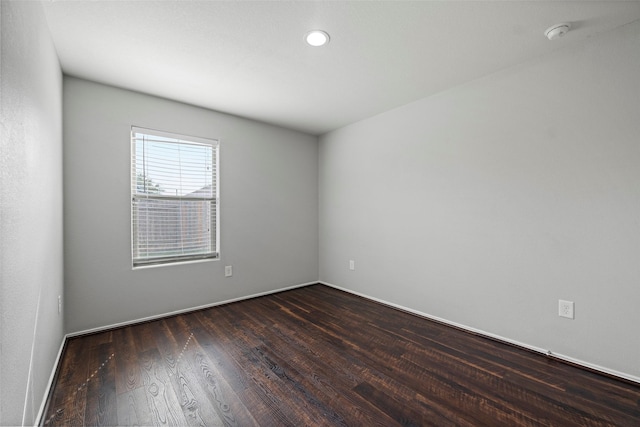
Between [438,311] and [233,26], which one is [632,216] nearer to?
[438,311]

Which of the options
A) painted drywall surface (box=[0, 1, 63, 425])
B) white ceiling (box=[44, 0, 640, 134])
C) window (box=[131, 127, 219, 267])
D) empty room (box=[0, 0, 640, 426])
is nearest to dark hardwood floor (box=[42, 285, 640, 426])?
empty room (box=[0, 0, 640, 426])

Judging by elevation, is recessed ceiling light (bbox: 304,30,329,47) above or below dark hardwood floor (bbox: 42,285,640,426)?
above

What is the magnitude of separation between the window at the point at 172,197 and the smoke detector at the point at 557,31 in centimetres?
330

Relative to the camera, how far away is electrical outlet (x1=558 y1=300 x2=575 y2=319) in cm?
211

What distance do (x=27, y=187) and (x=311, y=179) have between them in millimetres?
3327

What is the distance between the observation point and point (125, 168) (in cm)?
279

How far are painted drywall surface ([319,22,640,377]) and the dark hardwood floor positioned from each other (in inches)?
14.1

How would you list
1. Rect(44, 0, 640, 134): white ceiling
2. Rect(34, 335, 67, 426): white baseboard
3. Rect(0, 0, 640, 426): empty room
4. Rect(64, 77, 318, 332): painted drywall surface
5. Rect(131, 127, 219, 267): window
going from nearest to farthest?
1. Rect(34, 335, 67, 426): white baseboard
2. Rect(0, 0, 640, 426): empty room
3. Rect(44, 0, 640, 134): white ceiling
4. Rect(64, 77, 318, 332): painted drywall surface
5. Rect(131, 127, 219, 267): window

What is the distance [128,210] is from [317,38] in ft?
8.01

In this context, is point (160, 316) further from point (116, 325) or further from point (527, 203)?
point (527, 203)

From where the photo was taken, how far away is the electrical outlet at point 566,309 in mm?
2111

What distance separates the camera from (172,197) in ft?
10.2

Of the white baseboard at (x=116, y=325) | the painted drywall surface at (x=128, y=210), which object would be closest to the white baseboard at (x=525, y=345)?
the white baseboard at (x=116, y=325)

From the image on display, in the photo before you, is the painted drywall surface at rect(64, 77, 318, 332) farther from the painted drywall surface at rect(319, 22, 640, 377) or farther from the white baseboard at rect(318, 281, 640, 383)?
the white baseboard at rect(318, 281, 640, 383)
